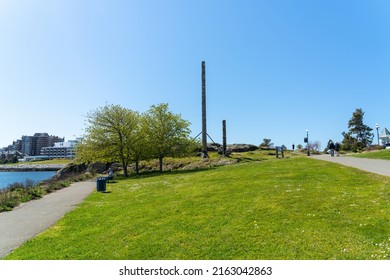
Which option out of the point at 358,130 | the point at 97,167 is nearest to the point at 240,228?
the point at 97,167

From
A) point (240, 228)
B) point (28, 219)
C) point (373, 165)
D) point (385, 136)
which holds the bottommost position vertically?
point (28, 219)

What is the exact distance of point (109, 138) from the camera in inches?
1502

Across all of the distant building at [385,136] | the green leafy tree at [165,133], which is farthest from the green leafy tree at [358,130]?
the green leafy tree at [165,133]

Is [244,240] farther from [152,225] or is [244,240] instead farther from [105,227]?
[105,227]

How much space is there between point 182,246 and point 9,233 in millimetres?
7335

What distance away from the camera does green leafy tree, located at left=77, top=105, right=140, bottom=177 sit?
37.4 meters

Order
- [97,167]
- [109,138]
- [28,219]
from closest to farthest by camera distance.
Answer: [28,219]
[109,138]
[97,167]

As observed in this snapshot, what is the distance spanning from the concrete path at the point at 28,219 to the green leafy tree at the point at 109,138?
1856 centimetres

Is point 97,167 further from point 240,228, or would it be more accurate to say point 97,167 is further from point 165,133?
point 240,228

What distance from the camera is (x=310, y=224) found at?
8.49 m

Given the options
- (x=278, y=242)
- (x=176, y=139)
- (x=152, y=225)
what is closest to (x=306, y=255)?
(x=278, y=242)

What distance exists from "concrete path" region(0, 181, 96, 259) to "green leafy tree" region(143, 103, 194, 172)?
21500 millimetres

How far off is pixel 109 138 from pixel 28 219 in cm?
2544

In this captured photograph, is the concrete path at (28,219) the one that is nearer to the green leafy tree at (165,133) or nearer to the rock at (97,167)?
the green leafy tree at (165,133)
